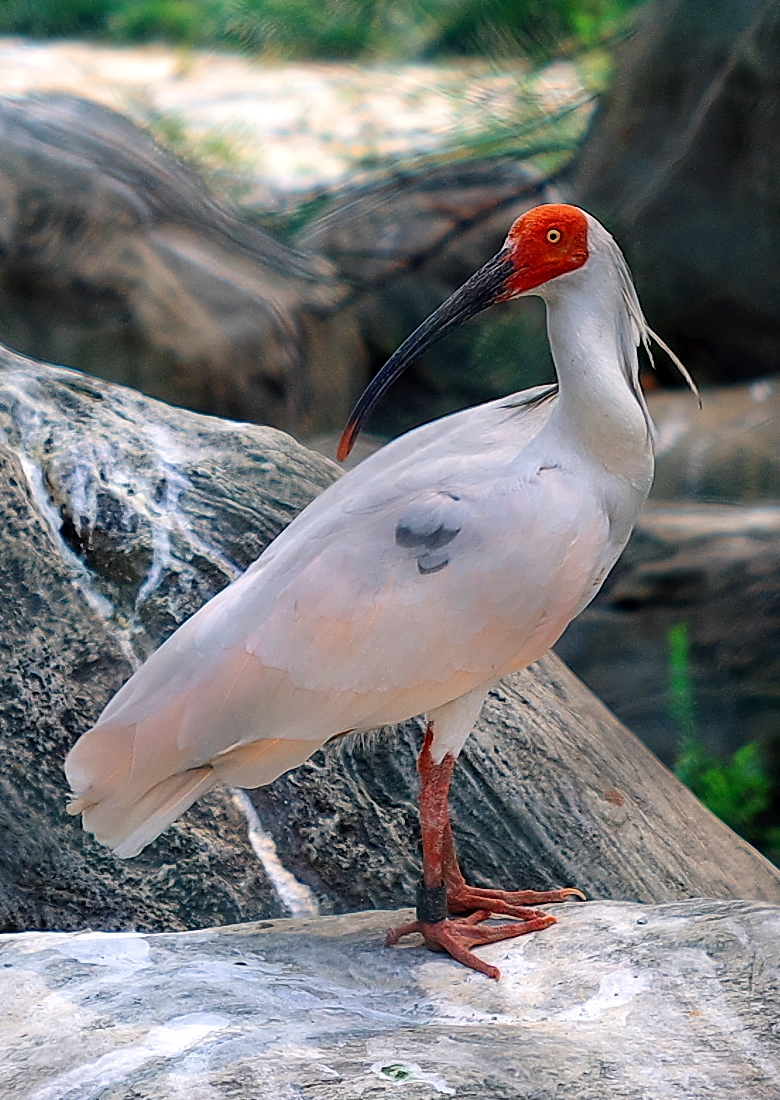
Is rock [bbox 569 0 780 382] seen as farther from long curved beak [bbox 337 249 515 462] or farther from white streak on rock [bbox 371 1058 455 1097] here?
white streak on rock [bbox 371 1058 455 1097]

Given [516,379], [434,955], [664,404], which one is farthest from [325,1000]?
[664,404]

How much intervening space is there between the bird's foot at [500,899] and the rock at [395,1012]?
0.10 m

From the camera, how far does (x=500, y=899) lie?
2307mm

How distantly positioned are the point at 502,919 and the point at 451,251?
3.37 m

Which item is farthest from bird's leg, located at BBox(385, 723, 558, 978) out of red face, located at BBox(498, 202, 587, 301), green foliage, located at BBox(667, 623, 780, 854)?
green foliage, located at BBox(667, 623, 780, 854)

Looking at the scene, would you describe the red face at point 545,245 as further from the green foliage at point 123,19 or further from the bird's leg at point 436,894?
the green foliage at point 123,19

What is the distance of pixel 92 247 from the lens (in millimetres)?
4309

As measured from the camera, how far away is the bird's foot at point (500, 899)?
225cm

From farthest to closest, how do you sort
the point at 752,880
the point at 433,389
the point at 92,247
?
the point at 433,389 < the point at 92,247 < the point at 752,880

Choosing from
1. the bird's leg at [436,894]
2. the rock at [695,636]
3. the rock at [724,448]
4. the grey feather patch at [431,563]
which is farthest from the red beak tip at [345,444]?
the rock at [724,448]

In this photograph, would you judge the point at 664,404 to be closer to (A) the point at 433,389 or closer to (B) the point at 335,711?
(A) the point at 433,389

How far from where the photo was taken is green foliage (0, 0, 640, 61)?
3.81m

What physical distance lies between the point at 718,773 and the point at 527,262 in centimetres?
284

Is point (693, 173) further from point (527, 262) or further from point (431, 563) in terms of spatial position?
point (431, 563)
